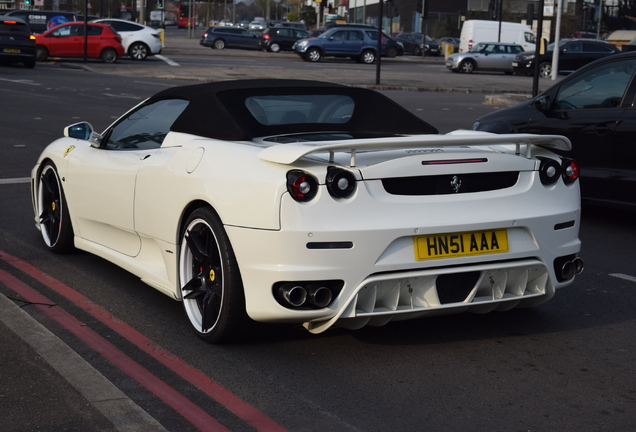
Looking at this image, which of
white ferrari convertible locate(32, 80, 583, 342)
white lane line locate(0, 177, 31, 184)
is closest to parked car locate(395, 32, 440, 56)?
white lane line locate(0, 177, 31, 184)

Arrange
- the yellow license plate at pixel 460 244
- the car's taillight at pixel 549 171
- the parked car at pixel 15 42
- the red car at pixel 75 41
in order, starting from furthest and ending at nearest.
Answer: the red car at pixel 75 41 → the parked car at pixel 15 42 → the car's taillight at pixel 549 171 → the yellow license plate at pixel 460 244

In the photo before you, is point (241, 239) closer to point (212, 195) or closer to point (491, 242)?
point (212, 195)

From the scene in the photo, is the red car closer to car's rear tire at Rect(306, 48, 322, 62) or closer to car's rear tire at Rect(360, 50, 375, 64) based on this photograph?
car's rear tire at Rect(306, 48, 322, 62)

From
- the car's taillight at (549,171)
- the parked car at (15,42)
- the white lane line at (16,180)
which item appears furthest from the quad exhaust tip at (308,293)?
the parked car at (15,42)

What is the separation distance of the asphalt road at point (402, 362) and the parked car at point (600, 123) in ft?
4.22

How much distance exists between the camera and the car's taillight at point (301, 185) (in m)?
3.89

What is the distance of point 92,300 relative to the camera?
519 centimetres

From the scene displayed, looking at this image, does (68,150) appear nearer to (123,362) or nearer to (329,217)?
(123,362)

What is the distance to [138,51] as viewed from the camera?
117 feet

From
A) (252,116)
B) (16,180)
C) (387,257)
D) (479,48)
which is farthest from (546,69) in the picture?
(387,257)

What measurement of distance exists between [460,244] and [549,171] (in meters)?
0.73

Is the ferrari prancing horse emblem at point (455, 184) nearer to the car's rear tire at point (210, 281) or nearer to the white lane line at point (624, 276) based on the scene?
the car's rear tire at point (210, 281)

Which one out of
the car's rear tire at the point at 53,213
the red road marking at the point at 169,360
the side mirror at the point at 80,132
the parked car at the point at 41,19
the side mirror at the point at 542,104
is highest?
the parked car at the point at 41,19

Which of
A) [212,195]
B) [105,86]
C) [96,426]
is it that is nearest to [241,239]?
[212,195]
